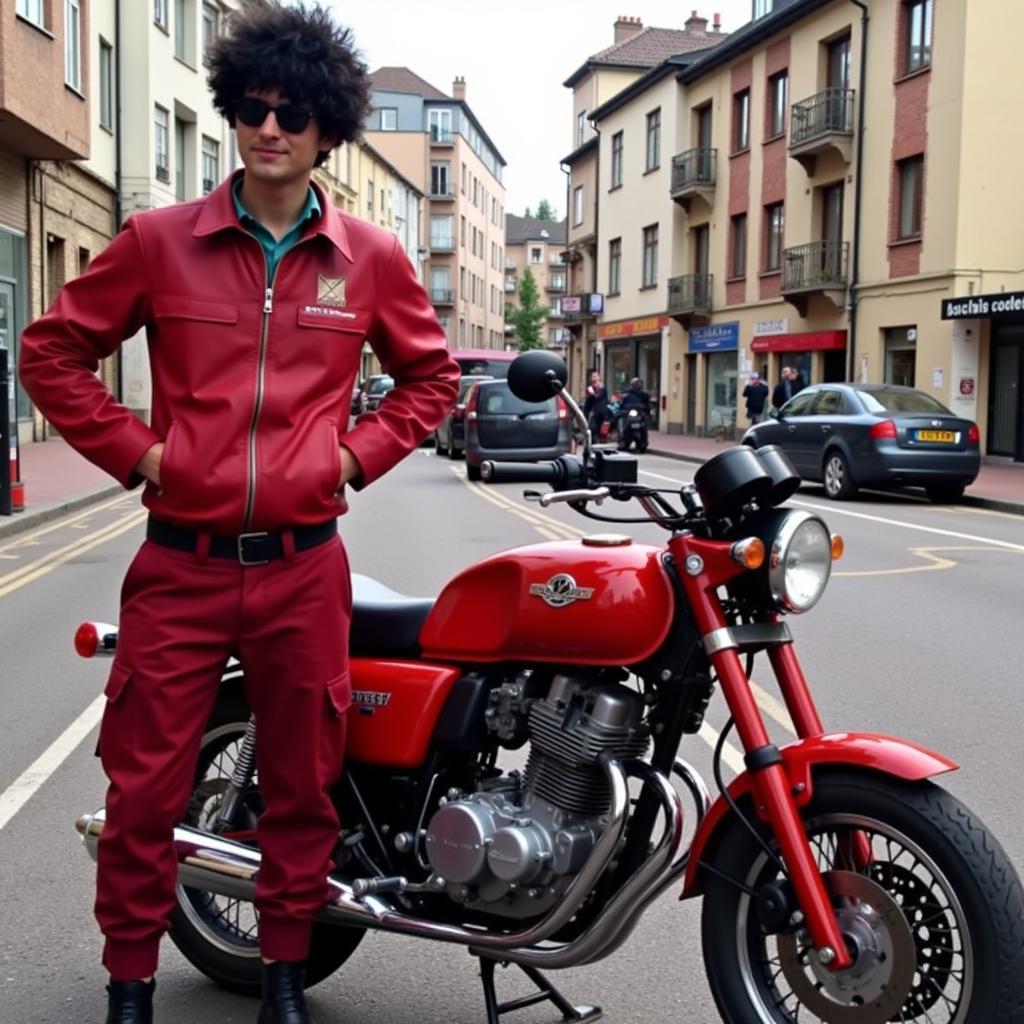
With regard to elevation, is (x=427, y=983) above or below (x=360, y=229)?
below

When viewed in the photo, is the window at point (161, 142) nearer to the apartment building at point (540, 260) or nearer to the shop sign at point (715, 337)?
the shop sign at point (715, 337)

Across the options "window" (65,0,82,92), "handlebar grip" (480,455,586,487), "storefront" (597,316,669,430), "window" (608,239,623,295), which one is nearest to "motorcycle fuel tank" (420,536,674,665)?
"handlebar grip" (480,455,586,487)

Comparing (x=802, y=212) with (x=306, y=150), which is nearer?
(x=306, y=150)

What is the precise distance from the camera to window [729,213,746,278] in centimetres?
3762

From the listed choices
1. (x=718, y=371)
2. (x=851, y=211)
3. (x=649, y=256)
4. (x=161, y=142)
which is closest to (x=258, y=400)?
(x=851, y=211)

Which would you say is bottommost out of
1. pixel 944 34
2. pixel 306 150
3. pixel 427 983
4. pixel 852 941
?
pixel 427 983

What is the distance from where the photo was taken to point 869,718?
6.13 metres

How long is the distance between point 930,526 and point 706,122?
2790cm

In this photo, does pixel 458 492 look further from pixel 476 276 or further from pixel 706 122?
pixel 476 276

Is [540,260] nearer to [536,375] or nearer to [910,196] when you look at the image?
[910,196]

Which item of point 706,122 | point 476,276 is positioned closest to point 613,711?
point 706,122

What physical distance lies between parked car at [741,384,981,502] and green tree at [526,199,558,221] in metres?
141

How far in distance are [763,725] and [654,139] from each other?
4382 cm

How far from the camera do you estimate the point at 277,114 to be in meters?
2.85
